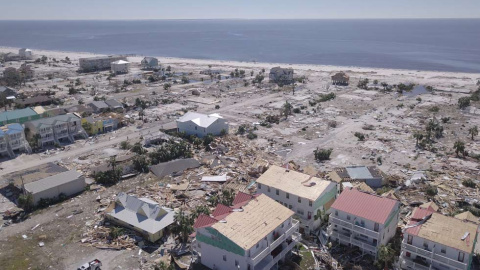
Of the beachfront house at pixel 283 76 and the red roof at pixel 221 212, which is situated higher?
the red roof at pixel 221 212

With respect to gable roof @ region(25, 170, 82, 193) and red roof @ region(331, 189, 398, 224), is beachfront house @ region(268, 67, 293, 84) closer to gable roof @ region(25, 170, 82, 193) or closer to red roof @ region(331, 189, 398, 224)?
gable roof @ region(25, 170, 82, 193)

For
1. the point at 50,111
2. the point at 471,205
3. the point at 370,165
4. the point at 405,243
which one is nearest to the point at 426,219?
the point at 405,243

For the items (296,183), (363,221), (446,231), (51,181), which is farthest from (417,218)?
(51,181)

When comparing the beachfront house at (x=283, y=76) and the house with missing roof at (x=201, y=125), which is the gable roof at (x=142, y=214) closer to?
the house with missing roof at (x=201, y=125)

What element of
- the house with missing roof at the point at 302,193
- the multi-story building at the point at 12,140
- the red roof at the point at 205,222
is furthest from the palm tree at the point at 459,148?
the multi-story building at the point at 12,140

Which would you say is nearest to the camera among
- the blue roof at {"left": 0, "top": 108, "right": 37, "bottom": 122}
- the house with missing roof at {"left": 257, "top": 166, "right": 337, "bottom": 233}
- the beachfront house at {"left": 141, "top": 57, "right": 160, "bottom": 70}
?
the house with missing roof at {"left": 257, "top": 166, "right": 337, "bottom": 233}

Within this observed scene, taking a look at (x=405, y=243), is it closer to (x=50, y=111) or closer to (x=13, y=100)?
(x=50, y=111)

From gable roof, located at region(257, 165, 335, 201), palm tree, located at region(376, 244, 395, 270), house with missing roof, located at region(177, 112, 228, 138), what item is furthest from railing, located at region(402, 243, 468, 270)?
house with missing roof, located at region(177, 112, 228, 138)

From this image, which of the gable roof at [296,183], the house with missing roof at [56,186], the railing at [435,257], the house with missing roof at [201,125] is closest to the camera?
the railing at [435,257]
